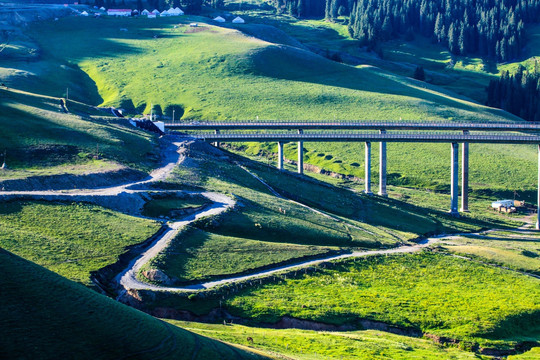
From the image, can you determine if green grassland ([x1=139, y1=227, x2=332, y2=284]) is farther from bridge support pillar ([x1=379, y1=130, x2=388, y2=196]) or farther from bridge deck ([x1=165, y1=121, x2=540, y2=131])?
bridge deck ([x1=165, y1=121, x2=540, y2=131])

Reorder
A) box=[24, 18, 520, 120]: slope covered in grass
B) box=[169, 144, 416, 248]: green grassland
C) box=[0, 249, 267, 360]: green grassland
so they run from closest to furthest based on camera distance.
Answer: box=[0, 249, 267, 360]: green grassland
box=[169, 144, 416, 248]: green grassland
box=[24, 18, 520, 120]: slope covered in grass

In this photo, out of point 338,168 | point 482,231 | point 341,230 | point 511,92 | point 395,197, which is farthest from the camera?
point 511,92

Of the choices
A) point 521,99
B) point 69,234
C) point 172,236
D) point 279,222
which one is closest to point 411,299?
point 279,222

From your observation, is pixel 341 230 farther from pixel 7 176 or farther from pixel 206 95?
pixel 206 95

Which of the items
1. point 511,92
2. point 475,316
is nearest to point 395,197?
point 475,316

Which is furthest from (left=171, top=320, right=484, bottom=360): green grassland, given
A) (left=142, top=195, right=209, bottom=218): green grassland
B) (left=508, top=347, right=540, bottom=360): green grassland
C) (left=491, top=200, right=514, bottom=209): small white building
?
(left=491, top=200, right=514, bottom=209): small white building
